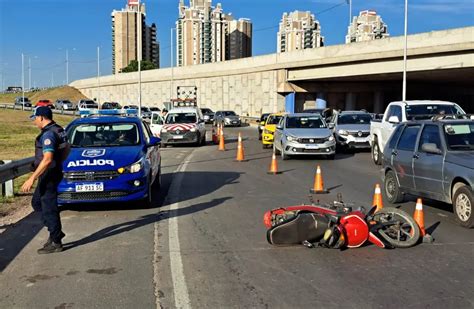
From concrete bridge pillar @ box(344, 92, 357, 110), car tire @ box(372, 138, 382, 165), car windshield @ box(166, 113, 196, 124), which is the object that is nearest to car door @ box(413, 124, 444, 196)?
car tire @ box(372, 138, 382, 165)

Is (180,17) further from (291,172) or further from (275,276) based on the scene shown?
(275,276)

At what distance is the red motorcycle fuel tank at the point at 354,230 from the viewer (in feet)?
22.4

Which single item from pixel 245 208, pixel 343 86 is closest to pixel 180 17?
pixel 343 86

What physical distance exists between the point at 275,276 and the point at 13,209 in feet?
20.7

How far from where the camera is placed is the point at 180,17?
93875mm

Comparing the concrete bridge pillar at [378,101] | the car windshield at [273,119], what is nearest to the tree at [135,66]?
the concrete bridge pillar at [378,101]

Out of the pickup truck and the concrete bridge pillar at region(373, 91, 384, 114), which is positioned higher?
the concrete bridge pillar at region(373, 91, 384, 114)

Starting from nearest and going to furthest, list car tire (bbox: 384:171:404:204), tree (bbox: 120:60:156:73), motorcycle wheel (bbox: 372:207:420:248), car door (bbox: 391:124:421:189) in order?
motorcycle wheel (bbox: 372:207:420:248) → car door (bbox: 391:124:421:189) → car tire (bbox: 384:171:404:204) → tree (bbox: 120:60:156:73)

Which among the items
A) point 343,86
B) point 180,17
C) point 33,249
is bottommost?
point 33,249

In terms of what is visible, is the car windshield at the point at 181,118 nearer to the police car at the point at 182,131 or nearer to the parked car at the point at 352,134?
the police car at the point at 182,131

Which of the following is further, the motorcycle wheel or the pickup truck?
the pickup truck

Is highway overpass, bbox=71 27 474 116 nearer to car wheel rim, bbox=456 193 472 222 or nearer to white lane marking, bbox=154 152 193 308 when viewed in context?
car wheel rim, bbox=456 193 472 222

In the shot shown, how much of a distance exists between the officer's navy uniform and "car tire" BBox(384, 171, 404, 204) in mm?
6090

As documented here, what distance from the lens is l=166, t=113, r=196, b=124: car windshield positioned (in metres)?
28.7
